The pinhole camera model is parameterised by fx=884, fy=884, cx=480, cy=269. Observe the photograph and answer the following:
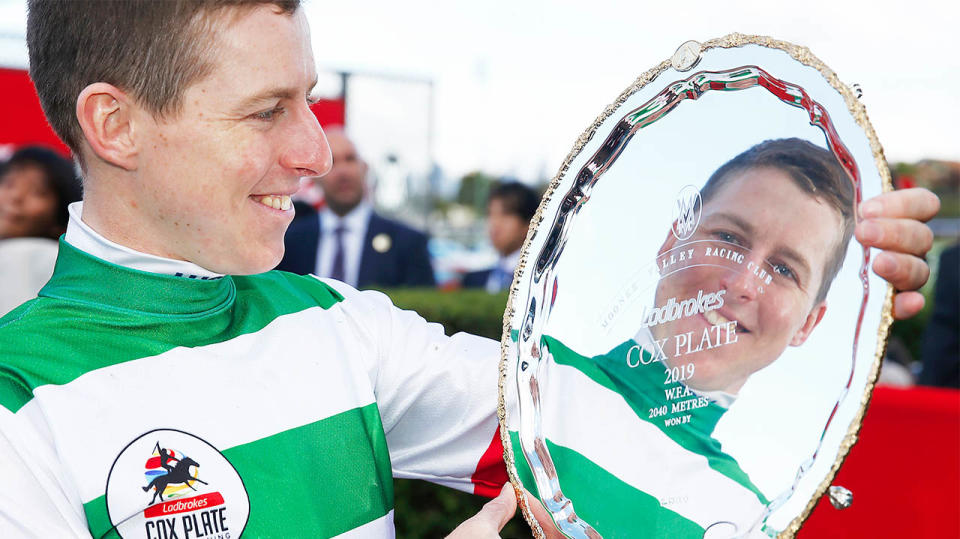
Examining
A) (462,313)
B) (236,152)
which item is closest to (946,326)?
(462,313)

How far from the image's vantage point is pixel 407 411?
5.21 ft

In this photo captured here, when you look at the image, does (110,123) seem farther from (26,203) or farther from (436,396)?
(26,203)

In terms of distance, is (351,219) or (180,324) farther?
(351,219)

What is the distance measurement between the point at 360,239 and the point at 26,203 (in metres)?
2.09

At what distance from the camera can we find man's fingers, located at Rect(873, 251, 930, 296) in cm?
108

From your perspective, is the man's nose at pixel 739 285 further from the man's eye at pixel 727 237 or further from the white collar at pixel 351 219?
the white collar at pixel 351 219

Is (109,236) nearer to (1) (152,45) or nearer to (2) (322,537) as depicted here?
(1) (152,45)

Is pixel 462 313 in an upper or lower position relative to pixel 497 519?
upper

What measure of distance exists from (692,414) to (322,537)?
1.92ft

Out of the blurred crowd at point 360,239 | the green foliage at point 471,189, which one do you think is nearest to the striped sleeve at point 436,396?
the blurred crowd at point 360,239

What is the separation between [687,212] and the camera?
4.27ft

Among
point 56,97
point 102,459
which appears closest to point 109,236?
point 56,97

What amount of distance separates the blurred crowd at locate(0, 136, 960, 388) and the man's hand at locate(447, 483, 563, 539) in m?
3.06

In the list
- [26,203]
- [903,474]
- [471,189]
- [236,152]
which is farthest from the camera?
[471,189]
